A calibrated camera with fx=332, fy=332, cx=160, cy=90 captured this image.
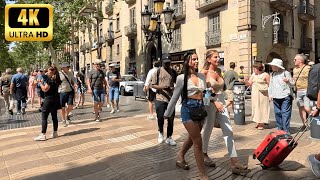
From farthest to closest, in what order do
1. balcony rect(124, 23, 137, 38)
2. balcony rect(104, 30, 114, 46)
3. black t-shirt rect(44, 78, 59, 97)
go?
balcony rect(104, 30, 114, 46) < balcony rect(124, 23, 137, 38) < black t-shirt rect(44, 78, 59, 97)

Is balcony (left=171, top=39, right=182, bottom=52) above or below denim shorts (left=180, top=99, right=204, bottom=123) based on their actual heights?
above

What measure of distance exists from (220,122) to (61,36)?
2581 centimetres

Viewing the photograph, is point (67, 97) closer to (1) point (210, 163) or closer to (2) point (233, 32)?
(1) point (210, 163)

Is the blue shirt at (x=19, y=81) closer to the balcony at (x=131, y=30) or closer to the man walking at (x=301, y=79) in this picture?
the man walking at (x=301, y=79)

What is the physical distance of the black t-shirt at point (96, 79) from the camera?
31.0ft

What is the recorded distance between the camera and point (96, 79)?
949cm

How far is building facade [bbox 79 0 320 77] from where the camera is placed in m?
21.1

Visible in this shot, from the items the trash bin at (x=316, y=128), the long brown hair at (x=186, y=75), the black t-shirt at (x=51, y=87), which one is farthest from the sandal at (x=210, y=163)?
the black t-shirt at (x=51, y=87)

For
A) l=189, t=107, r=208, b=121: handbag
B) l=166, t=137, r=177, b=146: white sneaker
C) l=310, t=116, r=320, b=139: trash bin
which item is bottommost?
l=166, t=137, r=177, b=146: white sneaker

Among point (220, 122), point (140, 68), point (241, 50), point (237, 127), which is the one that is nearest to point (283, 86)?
point (237, 127)

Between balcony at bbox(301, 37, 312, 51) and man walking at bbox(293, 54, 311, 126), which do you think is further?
balcony at bbox(301, 37, 312, 51)

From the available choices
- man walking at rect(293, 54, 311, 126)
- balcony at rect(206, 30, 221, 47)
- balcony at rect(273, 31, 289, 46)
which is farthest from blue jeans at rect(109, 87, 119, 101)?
balcony at rect(273, 31, 289, 46)

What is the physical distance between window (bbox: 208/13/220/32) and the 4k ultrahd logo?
20.4 meters

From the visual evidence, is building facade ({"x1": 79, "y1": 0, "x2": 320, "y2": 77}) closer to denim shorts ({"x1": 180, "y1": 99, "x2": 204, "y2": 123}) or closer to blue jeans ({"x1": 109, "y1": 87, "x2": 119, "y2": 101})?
blue jeans ({"x1": 109, "y1": 87, "x2": 119, "y2": 101})
